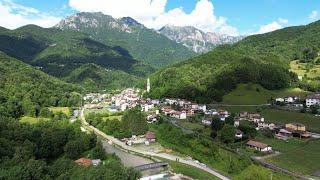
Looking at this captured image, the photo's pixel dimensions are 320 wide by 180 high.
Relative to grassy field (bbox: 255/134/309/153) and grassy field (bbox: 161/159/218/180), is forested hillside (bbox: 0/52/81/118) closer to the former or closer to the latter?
grassy field (bbox: 161/159/218/180)

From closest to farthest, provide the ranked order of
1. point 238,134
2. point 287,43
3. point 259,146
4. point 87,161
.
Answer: point 87,161 → point 259,146 → point 238,134 → point 287,43

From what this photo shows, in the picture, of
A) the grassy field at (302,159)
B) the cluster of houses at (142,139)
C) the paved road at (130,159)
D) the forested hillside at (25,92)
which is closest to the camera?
the grassy field at (302,159)

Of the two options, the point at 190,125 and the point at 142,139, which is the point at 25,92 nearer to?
the point at 142,139

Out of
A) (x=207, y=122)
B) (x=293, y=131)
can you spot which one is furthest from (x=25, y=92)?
(x=293, y=131)

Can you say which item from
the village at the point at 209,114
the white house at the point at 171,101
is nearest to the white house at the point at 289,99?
the village at the point at 209,114

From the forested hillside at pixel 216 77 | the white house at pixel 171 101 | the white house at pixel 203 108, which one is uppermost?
the forested hillside at pixel 216 77

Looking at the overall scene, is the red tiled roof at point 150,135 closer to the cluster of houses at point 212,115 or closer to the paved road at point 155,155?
the paved road at point 155,155
